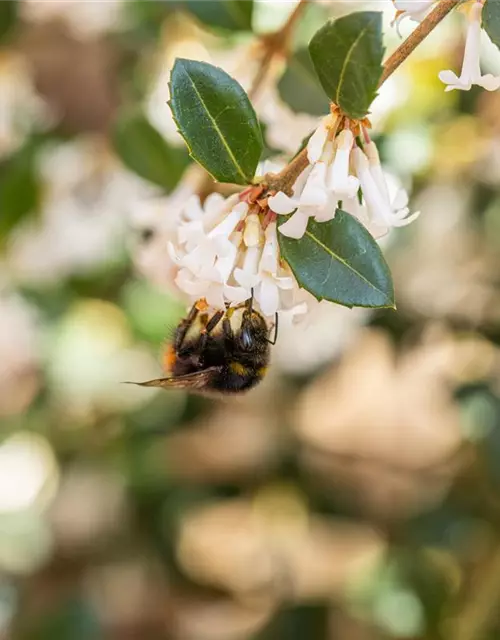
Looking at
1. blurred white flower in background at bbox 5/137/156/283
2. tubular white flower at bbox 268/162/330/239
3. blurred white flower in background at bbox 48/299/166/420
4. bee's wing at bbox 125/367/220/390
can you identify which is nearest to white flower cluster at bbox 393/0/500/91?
tubular white flower at bbox 268/162/330/239

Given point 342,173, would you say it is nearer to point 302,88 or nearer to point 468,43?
point 468,43

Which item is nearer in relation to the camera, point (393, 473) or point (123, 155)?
point (123, 155)

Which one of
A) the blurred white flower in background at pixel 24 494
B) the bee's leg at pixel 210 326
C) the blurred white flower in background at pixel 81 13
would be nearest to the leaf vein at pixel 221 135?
the bee's leg at pixel 210 326

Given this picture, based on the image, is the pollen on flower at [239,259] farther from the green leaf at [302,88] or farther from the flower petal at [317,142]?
the green leaf at [302,88]

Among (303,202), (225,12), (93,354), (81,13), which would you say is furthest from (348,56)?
(81,13)

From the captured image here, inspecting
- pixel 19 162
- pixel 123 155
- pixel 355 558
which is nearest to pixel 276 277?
pixel 123 155

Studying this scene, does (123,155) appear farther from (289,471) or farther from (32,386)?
(289,471)

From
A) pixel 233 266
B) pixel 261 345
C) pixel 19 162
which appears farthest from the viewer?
pixel 19 162
